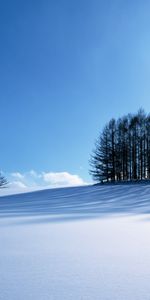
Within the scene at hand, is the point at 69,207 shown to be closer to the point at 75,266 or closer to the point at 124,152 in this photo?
the point at 75,266

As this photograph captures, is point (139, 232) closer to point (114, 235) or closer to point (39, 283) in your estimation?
point (114, 235)

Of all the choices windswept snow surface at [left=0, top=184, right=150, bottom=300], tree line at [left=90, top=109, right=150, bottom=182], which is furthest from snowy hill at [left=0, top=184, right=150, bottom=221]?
tree line at [left=90, top=109, right=150, bottom=182]

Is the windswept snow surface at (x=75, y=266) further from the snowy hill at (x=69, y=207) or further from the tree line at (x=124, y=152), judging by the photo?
the tree line at (x=124, y=152)

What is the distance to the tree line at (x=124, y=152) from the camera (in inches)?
1156

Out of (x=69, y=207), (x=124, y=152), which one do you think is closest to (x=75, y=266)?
(x=69, y=207)

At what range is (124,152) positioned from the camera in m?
29.5

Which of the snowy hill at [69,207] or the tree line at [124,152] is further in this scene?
the tree line at [124,152]

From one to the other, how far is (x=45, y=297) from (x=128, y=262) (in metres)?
1.05

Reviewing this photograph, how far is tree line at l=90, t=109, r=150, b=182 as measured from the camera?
96.3ft

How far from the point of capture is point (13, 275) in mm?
2086

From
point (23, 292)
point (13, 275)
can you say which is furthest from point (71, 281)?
point (13, 275)

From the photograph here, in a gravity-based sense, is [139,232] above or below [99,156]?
below

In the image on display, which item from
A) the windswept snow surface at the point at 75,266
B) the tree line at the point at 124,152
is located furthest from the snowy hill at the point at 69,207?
the tree line at the point at 124,152

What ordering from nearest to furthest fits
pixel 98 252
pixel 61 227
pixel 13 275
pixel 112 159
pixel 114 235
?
pixel 13 275
pixel 98 252
pixel 114 235
pixel 61 227
pixel 112 159
